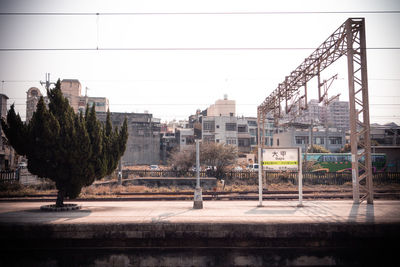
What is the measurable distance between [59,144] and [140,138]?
43.4 meters

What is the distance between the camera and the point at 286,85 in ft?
57.5

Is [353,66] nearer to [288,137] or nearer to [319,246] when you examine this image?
[319,246]

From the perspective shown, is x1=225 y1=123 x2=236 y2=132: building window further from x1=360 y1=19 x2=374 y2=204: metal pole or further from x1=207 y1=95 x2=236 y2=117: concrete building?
x1=360 y1=19 x2=374 y2=204: metal pole

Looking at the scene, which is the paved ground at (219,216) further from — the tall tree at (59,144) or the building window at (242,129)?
the building window at (242,129)

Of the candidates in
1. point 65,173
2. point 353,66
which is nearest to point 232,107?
point 353,66

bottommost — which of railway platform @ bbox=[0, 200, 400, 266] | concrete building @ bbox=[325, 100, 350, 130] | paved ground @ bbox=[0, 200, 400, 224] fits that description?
railway platform @ bbox=[0, 200, 400, 266]

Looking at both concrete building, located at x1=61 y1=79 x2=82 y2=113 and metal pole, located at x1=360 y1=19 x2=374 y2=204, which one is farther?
concrete building, located at x1=61 y1=79 x2=82 y2=113

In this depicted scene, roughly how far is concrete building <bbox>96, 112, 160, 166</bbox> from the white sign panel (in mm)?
43063

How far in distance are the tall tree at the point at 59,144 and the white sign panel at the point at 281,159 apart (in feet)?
23.7

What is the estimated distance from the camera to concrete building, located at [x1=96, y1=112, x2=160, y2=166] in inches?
2056

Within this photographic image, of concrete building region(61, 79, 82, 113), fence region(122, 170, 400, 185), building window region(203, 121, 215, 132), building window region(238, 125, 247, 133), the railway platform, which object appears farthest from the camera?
concrete building region(61, 79, 82, 113)

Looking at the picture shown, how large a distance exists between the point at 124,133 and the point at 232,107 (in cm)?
5242

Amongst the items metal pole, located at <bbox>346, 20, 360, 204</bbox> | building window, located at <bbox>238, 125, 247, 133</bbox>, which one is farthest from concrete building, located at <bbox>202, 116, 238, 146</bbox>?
metal pole, located at <bbox>346, 20, 360, 204</bbox>

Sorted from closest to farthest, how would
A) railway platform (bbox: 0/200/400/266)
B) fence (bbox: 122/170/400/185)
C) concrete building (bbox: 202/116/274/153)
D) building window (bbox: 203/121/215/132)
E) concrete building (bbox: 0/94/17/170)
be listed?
1. railway platform (bbox: 0/200/400/266)
2. fence (bbox: 122/170/400/185)
3. concrete building (bbox: 0/94/17/170)
4. concrete building (bbox: 202/116/274/153)
5. building window (bbox: 203/121/215/132)
